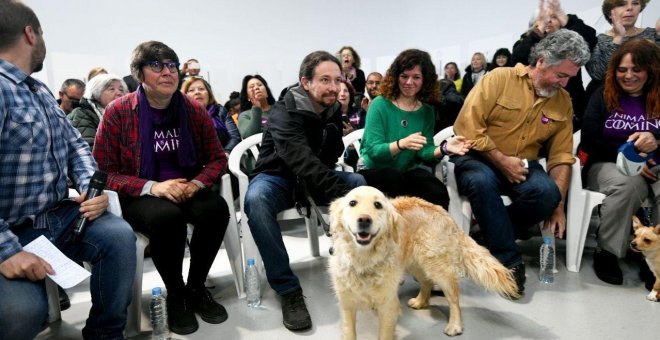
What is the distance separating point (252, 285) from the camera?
2.30 metres

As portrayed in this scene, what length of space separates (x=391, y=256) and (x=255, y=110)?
2.47 m

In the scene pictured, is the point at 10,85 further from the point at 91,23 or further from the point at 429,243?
the point at 91,23

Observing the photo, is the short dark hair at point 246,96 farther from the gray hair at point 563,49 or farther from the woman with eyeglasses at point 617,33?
the woman with eyeglasses at point 617,33

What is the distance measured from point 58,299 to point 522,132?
2882mm

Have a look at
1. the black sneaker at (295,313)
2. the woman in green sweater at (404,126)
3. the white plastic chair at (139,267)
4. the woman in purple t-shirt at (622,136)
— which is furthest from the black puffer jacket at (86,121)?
the woman in purple t-shirt at (622,136)

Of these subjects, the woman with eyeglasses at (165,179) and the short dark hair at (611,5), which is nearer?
the woman with eyeglasses at (165,179)

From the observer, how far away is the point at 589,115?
8.82 ft

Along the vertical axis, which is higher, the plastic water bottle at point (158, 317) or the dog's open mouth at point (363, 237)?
the dog's open mouth at point (363, 237)

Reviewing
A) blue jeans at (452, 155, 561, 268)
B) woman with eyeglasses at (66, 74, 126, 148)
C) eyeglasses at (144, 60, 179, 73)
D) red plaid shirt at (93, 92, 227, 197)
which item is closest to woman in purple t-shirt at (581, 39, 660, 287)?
blue jeans at (452, 155, 561, 268)

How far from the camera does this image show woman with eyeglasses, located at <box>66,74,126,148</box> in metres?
2.76

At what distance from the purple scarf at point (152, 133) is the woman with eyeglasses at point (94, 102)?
859 millimetres

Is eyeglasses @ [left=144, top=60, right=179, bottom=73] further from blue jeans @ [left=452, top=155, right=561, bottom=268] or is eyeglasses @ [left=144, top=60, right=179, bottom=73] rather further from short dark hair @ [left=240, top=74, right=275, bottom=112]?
short dark hair @ [left=240, top=74, right=275, bottom=112]

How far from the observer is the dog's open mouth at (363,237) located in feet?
5.41

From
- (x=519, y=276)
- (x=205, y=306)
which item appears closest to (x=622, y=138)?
(x=519, y=276)
